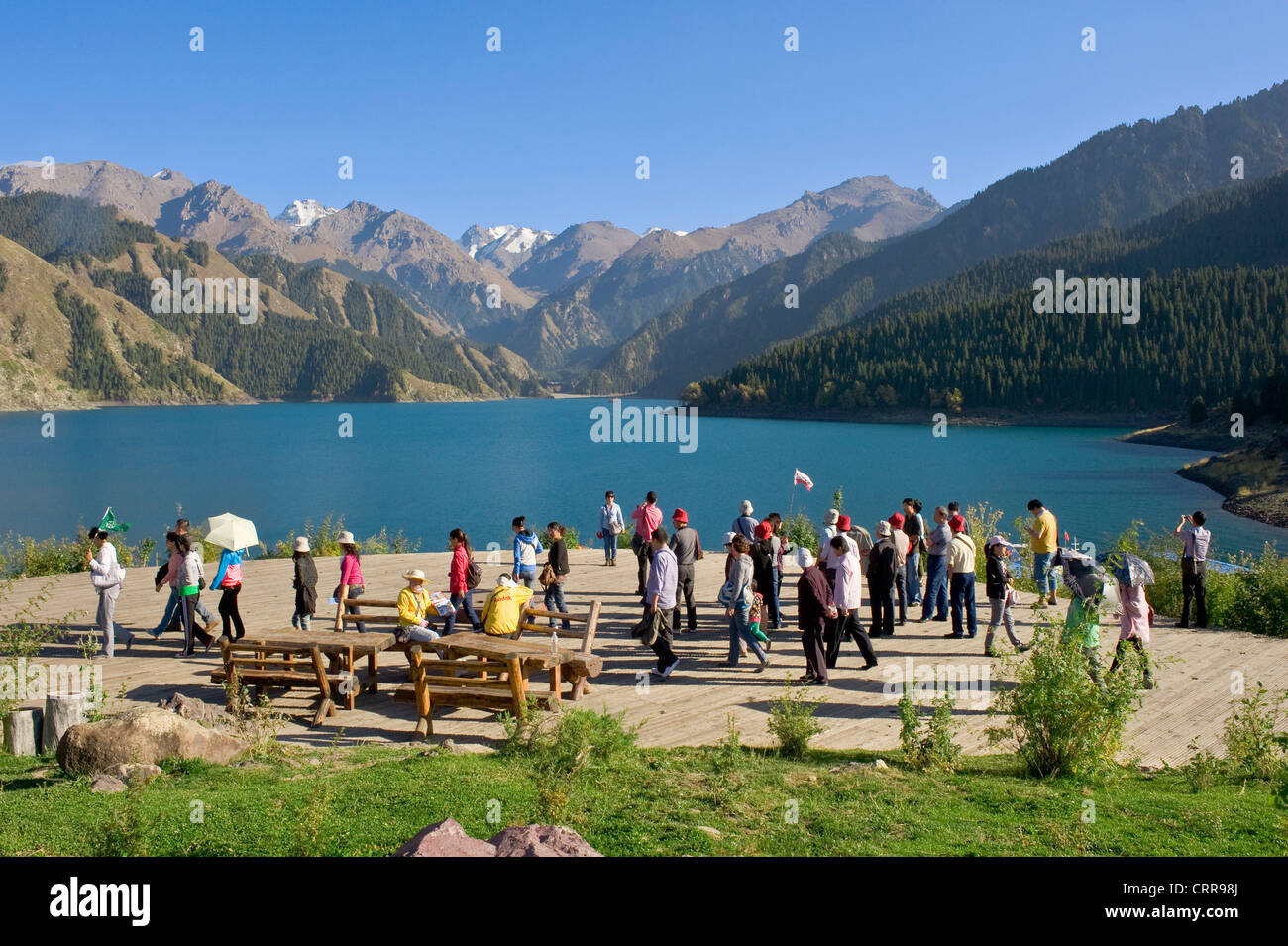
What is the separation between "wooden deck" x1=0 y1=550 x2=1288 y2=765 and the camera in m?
Result: 8.24

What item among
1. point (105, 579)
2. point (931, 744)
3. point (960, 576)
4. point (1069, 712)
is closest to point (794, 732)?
point (931, 744)

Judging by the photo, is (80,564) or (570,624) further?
(80,564)

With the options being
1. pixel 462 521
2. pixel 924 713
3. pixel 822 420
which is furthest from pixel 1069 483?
pixel 822 420

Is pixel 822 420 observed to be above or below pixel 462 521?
above

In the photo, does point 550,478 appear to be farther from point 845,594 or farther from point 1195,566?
point 845,594

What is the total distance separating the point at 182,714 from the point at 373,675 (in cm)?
205

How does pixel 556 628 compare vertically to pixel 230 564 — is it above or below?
below

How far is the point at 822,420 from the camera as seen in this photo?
142 meters

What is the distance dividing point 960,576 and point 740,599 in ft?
12.2

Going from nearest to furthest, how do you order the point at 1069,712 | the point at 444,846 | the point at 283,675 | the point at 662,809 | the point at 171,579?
1. the point at 444,846
2. the point at 662,809
3. the point at 1069,712
4. the point at 283,675
5. the point at 171,579

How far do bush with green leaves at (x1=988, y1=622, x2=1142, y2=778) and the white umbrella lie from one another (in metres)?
9.35

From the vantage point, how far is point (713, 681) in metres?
10.0

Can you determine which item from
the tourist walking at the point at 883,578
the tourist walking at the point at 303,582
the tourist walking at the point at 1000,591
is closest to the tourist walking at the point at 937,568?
the tourist walking at the point at 883,578
